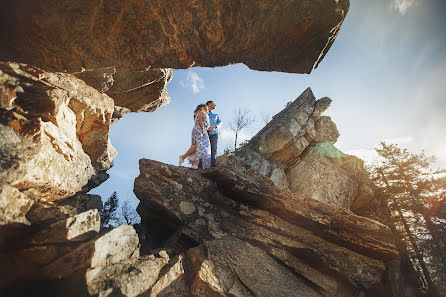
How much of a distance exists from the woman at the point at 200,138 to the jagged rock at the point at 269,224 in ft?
5.44

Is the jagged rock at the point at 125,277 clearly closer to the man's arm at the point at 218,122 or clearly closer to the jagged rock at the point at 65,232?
the jagged rock at the point at 65,232

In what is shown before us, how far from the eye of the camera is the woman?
8.16 meters

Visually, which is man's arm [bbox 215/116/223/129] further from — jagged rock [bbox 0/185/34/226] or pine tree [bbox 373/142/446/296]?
pine tree [bbox 373/142/446/296]

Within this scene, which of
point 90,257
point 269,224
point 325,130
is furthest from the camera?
point 325,130

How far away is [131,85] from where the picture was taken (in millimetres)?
8469

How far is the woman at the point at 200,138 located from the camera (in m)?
8.16

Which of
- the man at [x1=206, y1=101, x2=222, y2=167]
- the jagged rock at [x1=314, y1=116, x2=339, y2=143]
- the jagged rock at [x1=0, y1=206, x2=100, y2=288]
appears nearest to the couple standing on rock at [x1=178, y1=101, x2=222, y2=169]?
the man at [x1=206, y1=101, x2=222, y2=167]

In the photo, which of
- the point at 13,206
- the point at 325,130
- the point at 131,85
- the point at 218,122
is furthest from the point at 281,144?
the point at 13,206

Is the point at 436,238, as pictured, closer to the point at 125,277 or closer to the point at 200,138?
the point at 200,138

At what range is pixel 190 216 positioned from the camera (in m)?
5.52

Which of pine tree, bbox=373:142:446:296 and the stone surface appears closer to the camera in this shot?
the stone surface

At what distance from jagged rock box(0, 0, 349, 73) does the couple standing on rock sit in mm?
4597

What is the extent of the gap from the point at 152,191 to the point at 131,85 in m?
5.04

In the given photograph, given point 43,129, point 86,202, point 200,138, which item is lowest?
point 86,202
